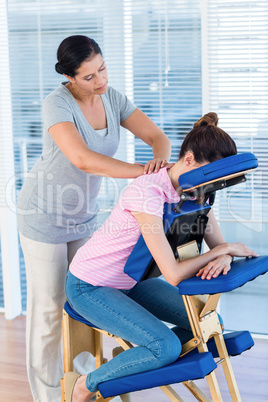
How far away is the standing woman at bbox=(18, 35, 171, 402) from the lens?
6.27 ft

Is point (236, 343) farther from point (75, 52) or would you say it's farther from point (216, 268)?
point (75, 52)

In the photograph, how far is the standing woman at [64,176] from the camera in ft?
6.27

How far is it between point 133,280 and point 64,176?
0.46 meters

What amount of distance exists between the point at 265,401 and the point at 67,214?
1077 mm

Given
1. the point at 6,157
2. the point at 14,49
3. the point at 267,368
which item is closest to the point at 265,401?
the point at 267,368

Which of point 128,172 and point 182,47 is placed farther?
point 182,47

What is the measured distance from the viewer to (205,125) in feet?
5.69

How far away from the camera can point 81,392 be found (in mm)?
1857

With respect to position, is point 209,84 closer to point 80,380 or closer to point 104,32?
point 104,32

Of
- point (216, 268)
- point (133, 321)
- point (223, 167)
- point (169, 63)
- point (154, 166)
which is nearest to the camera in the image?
point (223, 167)

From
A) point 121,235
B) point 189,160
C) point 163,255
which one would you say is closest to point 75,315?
point 121,235

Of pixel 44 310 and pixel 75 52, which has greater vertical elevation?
pixel 75 52

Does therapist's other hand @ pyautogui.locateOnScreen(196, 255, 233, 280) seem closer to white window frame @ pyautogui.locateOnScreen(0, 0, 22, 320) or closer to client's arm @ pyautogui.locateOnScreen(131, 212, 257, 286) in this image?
client's arm @ pyautogui.locateOnScreen(131, 212, 257, 286)

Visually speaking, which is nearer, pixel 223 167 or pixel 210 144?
pixel 223 167
